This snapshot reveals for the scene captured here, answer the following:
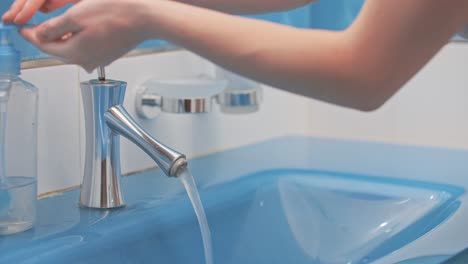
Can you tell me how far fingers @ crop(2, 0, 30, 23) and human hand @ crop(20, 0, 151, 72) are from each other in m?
0.07

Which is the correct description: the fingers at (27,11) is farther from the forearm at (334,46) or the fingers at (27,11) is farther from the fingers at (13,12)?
the forearm at (334,46)

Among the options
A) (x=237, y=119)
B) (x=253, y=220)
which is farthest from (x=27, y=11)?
(x=237, y=119)

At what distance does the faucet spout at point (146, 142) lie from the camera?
788mm

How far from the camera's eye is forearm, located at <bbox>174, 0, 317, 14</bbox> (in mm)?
910

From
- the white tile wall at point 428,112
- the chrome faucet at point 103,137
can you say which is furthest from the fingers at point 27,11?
the white tile wall at point 428,112

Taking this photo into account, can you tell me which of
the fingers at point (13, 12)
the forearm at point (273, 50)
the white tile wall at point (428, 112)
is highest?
the fingers at point (13, 12)

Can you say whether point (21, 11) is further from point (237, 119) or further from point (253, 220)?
point (237, 119)

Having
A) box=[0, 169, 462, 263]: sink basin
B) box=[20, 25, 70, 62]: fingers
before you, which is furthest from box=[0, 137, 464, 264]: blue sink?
box=[20, 25, 70, 62]: fingers

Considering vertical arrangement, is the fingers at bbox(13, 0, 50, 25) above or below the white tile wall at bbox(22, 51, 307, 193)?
above

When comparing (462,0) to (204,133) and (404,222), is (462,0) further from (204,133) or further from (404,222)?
(204,133)

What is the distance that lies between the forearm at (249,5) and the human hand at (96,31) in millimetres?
221

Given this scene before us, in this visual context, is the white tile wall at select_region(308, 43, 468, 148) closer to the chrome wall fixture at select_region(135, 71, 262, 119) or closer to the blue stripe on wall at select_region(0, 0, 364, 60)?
the blue stripe on wall at select_region(0, 0, 364, 60)

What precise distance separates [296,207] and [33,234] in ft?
1.15

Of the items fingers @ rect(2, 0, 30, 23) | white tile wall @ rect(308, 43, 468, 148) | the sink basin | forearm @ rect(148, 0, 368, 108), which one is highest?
fingers @ rect(2, 0, 30, 23)
